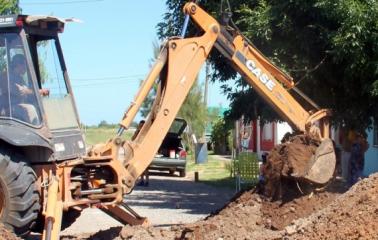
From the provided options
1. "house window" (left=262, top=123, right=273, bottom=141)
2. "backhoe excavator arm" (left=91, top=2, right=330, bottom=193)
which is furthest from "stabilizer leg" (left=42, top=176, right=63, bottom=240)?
"house window" (left=262, top=123, right=273, bottom=141)

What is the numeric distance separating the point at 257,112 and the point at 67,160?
8908 mm

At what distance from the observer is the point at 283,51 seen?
14383mm

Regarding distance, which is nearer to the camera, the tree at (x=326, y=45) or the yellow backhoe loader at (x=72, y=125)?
the yellow backhoe loader at (x=72, y=125)

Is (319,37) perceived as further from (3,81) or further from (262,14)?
(3,81)

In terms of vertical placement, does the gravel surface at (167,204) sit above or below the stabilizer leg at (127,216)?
below

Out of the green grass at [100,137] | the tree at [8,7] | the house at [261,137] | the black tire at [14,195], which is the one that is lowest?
the black tire at [14,195]

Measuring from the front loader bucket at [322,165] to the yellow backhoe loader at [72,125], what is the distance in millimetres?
14

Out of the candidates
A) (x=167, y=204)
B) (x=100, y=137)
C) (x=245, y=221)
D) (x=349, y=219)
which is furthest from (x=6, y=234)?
(x=100, y=137)

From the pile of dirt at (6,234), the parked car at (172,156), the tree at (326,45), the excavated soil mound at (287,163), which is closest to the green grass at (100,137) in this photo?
the pile of dirt at (6,234)

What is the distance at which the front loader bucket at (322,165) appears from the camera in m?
10.1

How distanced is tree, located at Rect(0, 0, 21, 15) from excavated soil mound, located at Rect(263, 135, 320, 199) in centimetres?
1082

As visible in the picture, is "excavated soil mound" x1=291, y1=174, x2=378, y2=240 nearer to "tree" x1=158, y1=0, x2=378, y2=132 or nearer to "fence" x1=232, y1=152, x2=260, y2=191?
"tree" x1=158, y1=0, x2=378, y2=132

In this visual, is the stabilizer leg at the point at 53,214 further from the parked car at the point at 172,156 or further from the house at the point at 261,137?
the house at the point at 261,137

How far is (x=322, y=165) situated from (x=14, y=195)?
4.35 meters
